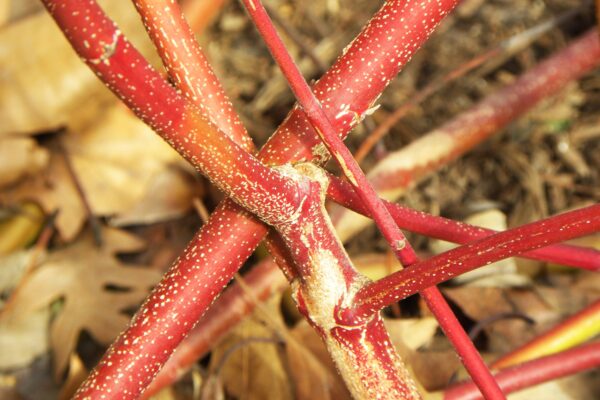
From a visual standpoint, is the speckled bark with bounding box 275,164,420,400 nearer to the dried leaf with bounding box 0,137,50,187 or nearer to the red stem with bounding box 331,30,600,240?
the red stem with bounding box 331,30,600,240

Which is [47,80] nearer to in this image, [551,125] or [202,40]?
[202,40]

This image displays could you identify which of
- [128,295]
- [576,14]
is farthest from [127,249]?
[576,14]

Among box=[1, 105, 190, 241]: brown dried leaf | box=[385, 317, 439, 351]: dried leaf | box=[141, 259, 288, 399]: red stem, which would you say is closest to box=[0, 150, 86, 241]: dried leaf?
box=[1, 105, 190, 241]: brown dried leaf

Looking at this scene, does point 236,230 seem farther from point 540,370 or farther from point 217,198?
point 217,198

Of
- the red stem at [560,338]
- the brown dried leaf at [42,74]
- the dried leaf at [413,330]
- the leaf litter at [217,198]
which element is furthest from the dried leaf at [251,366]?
the brown dried leaf at [42,74]

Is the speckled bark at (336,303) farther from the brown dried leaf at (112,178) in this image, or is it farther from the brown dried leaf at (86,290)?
the brown dried leaf at (112,178)

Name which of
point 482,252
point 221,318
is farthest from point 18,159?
point 482,252
